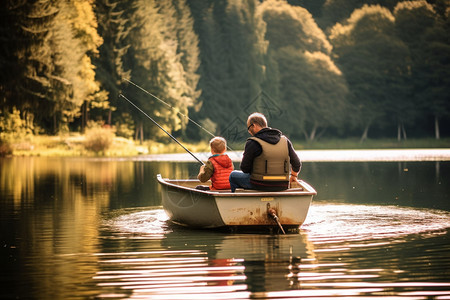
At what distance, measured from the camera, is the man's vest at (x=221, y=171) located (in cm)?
1216

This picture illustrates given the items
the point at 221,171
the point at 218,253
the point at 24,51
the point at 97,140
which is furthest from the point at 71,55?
the point at 218,253

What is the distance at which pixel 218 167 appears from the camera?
482 inches

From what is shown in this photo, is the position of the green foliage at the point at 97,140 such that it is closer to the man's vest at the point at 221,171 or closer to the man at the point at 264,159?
the man's vest at the point at 221,171

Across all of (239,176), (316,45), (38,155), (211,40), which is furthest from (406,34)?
(239,176)

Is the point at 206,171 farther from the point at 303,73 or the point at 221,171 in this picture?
the point at 303,73

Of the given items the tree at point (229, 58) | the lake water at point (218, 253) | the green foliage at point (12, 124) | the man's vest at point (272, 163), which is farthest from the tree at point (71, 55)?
the man's vest at point (272, 163)

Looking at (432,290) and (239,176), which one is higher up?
(239,176)

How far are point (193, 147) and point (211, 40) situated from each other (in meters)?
16.5

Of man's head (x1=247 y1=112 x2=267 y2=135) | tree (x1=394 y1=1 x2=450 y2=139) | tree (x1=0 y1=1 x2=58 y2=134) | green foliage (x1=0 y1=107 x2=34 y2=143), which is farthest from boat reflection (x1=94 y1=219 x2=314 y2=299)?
tree (x1=394 y1=1 x2=450 y2=139)

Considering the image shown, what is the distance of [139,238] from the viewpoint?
11352 millimetres

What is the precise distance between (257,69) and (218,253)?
60.9 meters

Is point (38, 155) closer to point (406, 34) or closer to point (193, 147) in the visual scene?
point (193, 147)

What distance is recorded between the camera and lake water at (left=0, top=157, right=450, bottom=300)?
302 inches

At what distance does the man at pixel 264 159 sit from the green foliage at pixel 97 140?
33.1m
